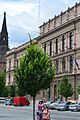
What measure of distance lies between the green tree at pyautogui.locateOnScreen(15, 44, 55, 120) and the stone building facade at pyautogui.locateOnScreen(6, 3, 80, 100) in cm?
4211

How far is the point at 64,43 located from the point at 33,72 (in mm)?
A: 55520

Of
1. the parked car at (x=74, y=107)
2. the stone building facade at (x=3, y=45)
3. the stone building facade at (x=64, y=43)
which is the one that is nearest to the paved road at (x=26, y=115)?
the parked car at (x=74, y=107)

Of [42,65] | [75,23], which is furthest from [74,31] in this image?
[42,65]

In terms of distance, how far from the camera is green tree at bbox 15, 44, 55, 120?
27.6 meters

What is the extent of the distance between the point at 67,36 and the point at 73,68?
8.03m

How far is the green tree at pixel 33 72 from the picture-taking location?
27.6m

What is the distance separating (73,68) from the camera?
247 ft

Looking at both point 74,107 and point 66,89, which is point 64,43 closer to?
point 66,89

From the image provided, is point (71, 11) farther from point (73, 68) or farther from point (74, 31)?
point (73, 68)

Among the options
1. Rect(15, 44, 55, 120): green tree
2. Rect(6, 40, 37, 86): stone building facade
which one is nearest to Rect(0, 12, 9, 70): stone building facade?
Rect(6, 40, 37, 86): stone building facade

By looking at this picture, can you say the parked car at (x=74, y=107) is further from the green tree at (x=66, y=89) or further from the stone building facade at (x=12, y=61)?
the stone building facade at (x=12, y=61)

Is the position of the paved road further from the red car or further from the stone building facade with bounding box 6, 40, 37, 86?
the stone building facade with bounding box 6, 40, 37, 86

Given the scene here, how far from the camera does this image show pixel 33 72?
90.3 ft

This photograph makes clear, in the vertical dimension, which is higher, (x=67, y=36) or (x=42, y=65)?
(x=67, y=36)
